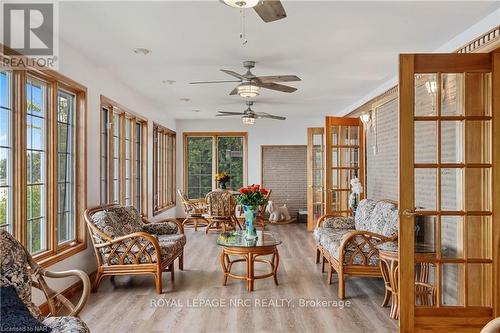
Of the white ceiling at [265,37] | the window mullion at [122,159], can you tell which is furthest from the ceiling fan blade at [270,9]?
the window mullion at [122,159]

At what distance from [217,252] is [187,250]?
0.53m

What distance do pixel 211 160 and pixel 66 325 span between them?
25.4 ft

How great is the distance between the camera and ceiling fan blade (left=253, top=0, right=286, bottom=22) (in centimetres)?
224

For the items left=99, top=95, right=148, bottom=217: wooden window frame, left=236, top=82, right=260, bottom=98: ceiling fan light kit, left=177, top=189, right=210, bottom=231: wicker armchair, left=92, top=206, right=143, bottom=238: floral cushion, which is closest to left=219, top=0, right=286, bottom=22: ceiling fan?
left=236, top=82, right=260, bottom=98: ceiling fan light kit

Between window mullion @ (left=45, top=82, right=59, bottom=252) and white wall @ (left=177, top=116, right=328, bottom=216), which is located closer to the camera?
window mullion @ (left=45, top=82, right=59, bottom=252)

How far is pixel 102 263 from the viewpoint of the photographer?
4207 mm

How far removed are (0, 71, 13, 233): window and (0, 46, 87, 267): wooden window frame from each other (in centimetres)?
3

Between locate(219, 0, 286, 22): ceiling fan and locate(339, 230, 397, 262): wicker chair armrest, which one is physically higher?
locate(219, 0, 286, 22): ceiling fan

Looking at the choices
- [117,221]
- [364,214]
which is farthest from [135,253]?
[364,214]

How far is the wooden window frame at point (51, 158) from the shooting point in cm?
318

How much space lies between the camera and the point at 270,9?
2316 millimetres

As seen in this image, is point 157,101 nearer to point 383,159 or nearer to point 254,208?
point 254,208

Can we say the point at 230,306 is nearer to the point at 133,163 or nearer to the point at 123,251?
the point at 123,251

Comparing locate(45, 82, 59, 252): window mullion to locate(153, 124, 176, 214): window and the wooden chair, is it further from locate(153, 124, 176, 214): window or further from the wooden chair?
the wooden chair
